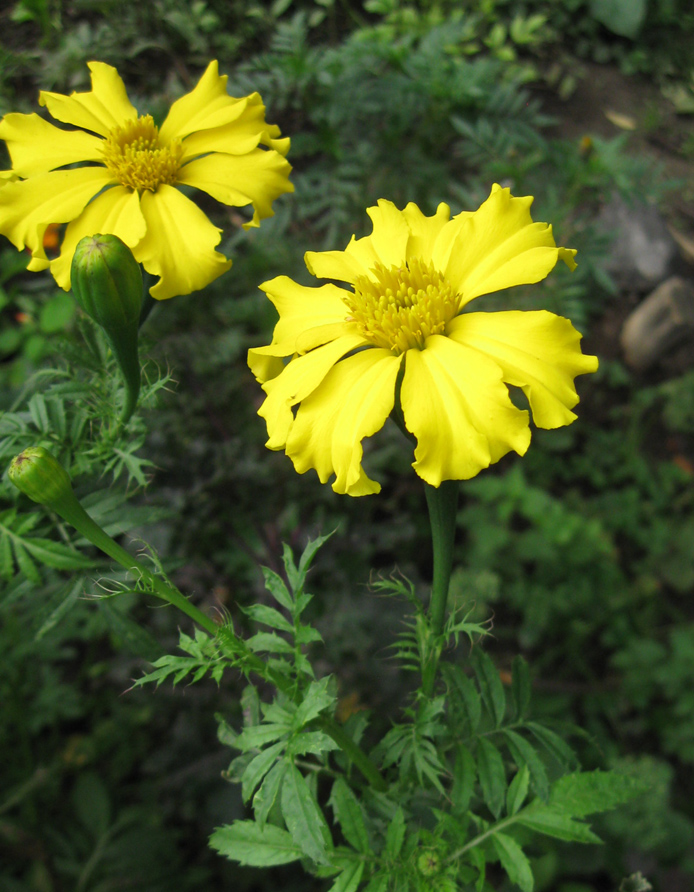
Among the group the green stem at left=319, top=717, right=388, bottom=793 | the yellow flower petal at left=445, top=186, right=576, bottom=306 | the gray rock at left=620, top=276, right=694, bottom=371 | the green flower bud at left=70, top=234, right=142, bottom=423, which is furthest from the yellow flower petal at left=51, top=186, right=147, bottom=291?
the gray rock at left=620, top=276, right=694, bottom=371

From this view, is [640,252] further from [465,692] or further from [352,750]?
[352,750]

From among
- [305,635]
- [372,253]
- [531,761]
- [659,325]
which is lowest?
[659,325]

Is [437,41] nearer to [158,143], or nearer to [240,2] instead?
[240,2]

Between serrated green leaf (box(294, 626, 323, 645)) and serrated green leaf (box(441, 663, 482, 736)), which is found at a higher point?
serrated green leaf (box(294, 626, 323, 645))

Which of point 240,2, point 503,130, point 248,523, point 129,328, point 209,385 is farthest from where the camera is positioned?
point 240,2

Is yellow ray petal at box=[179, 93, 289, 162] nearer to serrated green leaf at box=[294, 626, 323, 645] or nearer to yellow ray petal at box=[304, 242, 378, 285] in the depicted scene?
yellow ray petal at box=[304, 242, 378, 285]

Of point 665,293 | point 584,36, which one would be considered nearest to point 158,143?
point 665,293

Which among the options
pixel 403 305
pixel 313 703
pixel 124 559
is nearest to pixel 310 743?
pixel 313 703
